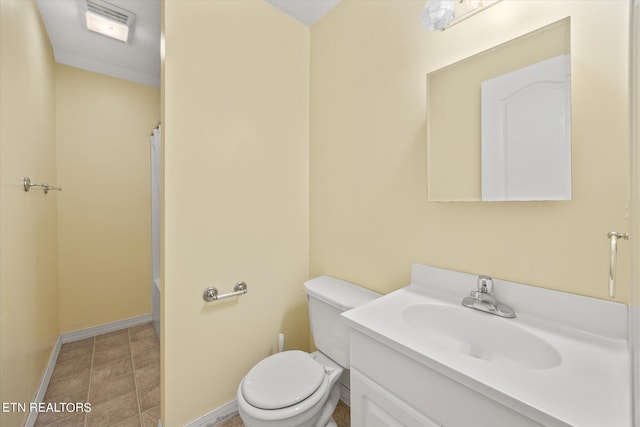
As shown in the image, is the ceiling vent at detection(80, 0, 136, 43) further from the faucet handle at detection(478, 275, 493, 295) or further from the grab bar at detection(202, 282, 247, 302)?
the faucet handle at detection(478, 275, 493, 295)

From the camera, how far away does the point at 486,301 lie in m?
0.91

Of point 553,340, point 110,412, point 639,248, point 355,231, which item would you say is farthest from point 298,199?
point 110,412

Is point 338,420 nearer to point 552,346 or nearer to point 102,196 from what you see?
point 552,346

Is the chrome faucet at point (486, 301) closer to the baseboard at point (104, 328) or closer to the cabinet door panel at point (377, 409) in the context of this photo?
the cabinet door panel at point (377, 409)

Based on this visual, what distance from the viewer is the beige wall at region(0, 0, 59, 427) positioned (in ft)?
3.58

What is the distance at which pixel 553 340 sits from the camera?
0.73 meters

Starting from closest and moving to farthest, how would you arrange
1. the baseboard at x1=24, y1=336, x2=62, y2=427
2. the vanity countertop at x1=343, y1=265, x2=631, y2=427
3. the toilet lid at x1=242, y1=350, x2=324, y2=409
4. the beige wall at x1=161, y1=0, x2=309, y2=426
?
1. the vanity countertop at x1=343, y1=265, x2=631, y2=427
2. the toilet lid at x1=242, y1=350, x2=324, y2=409
3. the beige wall at x1=161, y1=0, x2=309, y2=426
4. the baseboard at x1=24, y1=336, x2=62, y2=427

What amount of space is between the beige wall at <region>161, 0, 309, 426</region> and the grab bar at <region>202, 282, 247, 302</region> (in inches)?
1.2

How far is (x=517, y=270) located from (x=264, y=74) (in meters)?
1.63

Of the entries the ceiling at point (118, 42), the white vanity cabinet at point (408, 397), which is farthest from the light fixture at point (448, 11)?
the white vanity cabinet at point (408, 397)

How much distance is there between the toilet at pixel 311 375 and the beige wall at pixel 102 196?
6.71 feet
